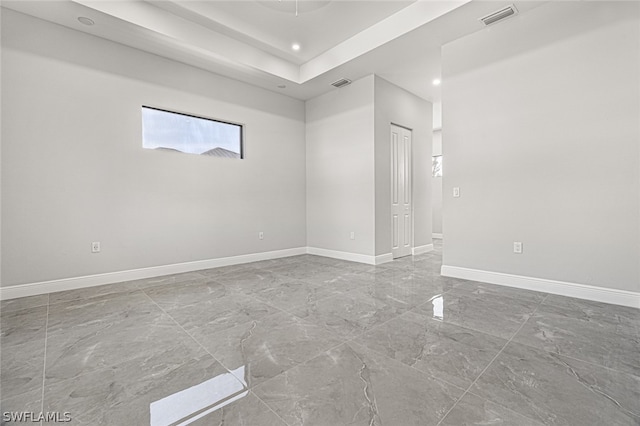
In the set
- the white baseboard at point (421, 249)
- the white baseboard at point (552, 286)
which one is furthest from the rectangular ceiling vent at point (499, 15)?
the white baseboard at point (421, 249)

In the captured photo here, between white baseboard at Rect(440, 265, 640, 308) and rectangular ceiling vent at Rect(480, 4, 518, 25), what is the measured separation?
291 centimetres

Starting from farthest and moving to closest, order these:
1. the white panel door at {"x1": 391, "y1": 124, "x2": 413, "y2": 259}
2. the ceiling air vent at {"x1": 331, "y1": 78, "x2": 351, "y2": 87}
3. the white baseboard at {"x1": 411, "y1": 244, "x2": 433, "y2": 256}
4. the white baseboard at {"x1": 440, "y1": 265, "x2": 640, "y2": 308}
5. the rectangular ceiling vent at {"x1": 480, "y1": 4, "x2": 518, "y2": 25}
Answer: the white baseboard at {"x1": 411, "y1": 244, "x2": 433, "y2": 256}
the white panel door at {"x1": 391, "y1": 124, "x2": 413, "y2": 259}
the ceiling air vent at {"x1": 331, "y1": 78, "x2": 351, "y2": 87}
the rectangular ceiling vent at {"x1": 480, "y1": 4, "x2": 518, "y2": 25}
the white baseboard at {"x1": 440, "y1": 265, "x2": 640, "y2": 308}

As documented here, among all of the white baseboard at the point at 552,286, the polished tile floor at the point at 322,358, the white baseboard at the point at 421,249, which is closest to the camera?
the polished tile floor at the point at 322,358

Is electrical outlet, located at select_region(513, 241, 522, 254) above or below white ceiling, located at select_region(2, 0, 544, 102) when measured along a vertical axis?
below

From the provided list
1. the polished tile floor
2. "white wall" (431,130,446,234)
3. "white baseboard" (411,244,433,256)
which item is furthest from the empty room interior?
"white wall" (431,130,446,234)

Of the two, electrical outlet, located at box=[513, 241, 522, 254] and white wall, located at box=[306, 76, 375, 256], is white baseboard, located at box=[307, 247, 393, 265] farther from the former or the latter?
electrical outlet, located at box=[513, 241, 522, 254]

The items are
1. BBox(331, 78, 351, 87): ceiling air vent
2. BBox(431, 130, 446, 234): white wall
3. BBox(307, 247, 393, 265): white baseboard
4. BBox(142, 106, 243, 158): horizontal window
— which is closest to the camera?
BBox(142, 106, 243, 158): horizontal window

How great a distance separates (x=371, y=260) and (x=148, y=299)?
3.14 meters

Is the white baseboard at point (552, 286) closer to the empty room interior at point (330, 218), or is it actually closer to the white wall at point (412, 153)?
the empty room interior at point (330, 218)

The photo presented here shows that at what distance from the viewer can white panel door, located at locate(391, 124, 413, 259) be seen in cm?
505

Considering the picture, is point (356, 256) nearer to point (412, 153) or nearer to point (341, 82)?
point (412, 153)

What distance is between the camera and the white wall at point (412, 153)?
15.4ft

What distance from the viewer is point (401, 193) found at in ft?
17.2

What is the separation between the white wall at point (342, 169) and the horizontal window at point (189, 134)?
1.53 meters
